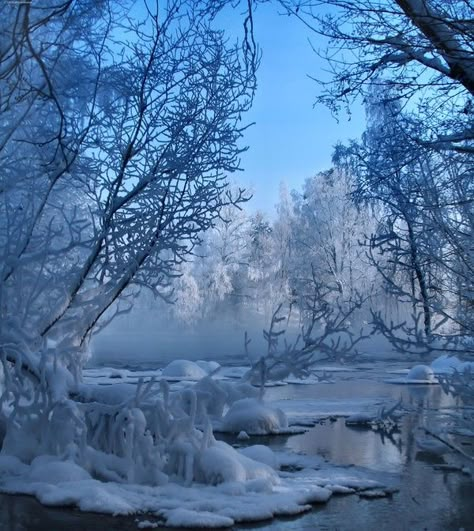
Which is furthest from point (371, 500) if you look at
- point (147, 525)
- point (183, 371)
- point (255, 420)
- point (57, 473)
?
point (183, 371)

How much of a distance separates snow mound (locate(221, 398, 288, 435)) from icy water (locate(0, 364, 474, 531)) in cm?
37

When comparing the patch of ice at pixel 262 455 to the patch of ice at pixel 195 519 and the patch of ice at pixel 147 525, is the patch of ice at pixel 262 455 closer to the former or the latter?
the patch of ice at pixel 195 519

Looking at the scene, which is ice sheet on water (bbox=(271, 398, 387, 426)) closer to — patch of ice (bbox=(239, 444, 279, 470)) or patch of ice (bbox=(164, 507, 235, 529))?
patch of ice (bbox=(239, 444, 279, 470))

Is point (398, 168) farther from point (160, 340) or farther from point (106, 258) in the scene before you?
point (160, 340)

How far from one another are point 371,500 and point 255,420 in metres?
4.19

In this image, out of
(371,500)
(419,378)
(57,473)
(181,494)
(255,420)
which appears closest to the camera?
(181,494)

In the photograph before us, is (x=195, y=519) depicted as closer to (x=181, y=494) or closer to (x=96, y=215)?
(x=181, y=494)

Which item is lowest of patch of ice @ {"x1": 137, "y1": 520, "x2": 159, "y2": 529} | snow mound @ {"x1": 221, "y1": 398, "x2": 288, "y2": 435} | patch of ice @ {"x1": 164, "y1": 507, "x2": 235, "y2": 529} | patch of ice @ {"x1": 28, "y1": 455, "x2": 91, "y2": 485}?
patch of ice @ {"x1": 137, "y1": 520, "x2": 159, "y2": 529}

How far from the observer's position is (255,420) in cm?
1109

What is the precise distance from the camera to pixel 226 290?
43.8 m

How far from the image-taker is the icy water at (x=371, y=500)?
6.11 meters

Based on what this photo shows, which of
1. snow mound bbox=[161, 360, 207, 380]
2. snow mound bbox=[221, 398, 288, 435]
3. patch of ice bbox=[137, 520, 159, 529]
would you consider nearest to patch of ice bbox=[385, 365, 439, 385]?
snow mound bbox=[161, 360, 207, 380]

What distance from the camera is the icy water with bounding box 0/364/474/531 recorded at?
6105mm

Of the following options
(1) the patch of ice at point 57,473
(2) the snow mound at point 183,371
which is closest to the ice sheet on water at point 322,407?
(2) the snow mound at point 183,371
